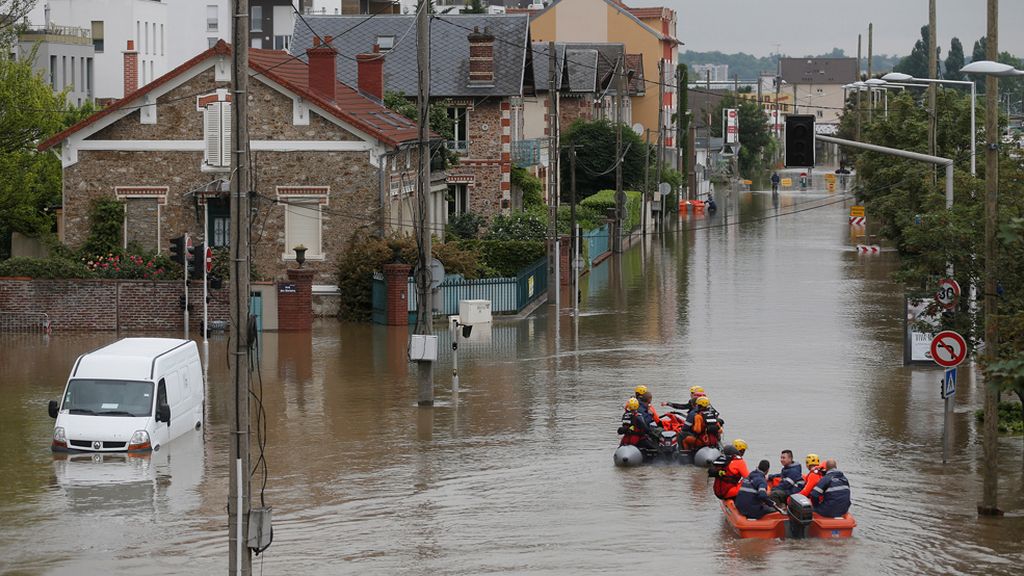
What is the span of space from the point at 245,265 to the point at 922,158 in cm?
1705

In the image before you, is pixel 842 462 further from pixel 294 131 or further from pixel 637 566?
pixel 294 131

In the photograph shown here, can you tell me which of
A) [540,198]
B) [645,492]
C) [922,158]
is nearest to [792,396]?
[922,158]

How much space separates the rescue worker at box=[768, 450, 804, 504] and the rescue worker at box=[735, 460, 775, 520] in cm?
28

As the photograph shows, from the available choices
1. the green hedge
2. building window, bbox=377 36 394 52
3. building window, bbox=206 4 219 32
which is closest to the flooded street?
building window, bbox=377 36 394 52

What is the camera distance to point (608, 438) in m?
25.2

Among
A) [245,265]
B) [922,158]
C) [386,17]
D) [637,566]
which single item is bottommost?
[637,566]

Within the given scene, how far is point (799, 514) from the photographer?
721 inches

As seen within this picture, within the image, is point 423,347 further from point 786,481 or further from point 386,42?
point 386,42

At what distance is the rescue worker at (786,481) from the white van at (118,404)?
9.64 metres

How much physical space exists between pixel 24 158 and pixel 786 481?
1312 inches

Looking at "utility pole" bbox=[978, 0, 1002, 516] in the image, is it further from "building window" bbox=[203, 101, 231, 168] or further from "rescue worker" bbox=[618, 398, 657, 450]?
"building window" bbox=[203, 101, 231, 168]

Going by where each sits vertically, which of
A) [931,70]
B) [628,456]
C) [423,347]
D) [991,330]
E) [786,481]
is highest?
[931,70]

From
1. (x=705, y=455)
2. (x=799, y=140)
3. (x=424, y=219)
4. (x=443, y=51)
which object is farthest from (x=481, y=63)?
(x=705, y=455)

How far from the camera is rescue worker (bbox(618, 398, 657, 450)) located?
23.0 metres
